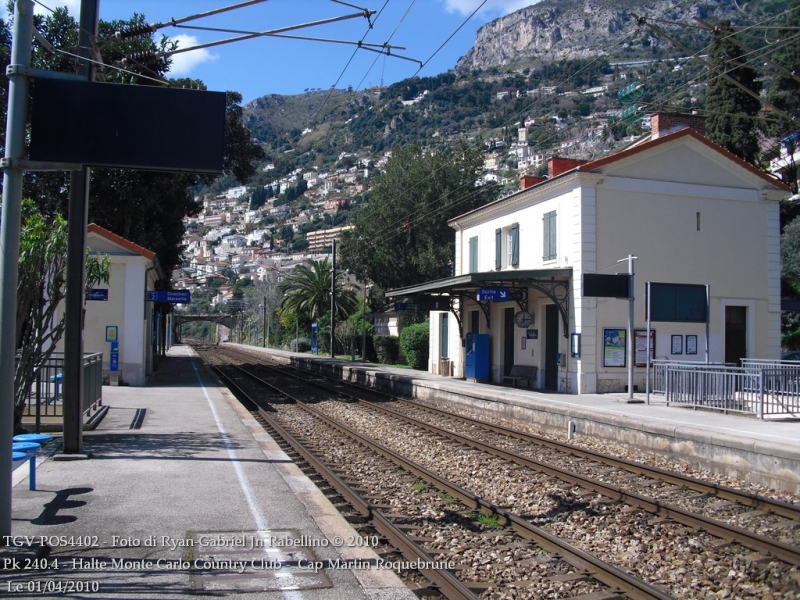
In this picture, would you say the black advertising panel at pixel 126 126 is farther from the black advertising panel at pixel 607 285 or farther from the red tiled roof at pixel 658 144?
the red tiled roof at pixel 658 144

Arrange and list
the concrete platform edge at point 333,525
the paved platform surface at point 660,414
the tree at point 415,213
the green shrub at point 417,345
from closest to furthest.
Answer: the concrete platform edge at point 333,525 → the paved platform surface at point 660,414 → the green shrub at point 417,345 → the tree at point 415,213

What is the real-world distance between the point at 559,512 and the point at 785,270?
30422mm

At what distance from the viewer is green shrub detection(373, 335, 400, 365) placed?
147ft

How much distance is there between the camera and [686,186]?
22.5m

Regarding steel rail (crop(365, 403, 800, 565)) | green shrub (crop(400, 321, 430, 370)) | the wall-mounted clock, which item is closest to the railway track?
steel rail (crop(365, 403, 800, 565))

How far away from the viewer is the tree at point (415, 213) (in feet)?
167

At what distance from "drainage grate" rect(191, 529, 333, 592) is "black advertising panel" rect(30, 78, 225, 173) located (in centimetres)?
350

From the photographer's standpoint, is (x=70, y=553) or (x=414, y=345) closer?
(x=70, y=553)

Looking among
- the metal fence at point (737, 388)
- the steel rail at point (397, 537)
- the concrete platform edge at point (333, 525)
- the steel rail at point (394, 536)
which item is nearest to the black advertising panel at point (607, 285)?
the metal fence at point (737, 388)

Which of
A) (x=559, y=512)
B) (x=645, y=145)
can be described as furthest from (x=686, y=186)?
(x=559, y=512)

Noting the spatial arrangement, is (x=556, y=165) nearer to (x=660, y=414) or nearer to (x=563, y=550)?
(x=660, y=414)

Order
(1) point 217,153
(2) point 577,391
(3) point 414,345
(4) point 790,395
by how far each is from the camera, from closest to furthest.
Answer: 1. (1) point 217,153
2. (4) point 790,395
3. (2) point 577,391
4. (3) point 414,345

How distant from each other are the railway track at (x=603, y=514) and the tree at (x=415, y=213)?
3701cm

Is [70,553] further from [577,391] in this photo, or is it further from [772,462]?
[577,391]
